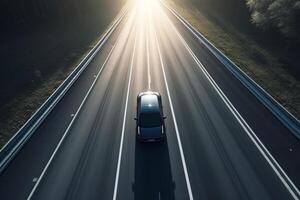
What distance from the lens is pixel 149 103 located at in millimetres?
22766

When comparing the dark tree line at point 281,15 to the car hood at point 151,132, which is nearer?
the car hood at point 151,132

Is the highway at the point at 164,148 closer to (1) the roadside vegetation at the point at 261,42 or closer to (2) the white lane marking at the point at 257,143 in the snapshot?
(2) the white lane marking at the point at 257,143

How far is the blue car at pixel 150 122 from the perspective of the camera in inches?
831

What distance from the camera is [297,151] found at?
812 inches

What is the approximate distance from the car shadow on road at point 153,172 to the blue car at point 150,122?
0.69m

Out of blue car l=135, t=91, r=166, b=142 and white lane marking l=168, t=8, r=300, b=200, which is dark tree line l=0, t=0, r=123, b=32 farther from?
blue car l=135, t=91, r=166, b=142

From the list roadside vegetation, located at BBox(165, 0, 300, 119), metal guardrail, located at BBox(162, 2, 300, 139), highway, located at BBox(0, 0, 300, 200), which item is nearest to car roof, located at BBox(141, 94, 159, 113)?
highway, located at BBox(0, 0, 300, 200)

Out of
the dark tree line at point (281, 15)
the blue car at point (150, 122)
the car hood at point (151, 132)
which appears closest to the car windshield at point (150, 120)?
the blue car at point (150, 122)

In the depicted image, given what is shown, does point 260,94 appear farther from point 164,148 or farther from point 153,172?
point 153,172

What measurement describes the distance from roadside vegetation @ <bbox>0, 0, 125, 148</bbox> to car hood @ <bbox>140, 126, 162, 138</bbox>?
32.2 feet

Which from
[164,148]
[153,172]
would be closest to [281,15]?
[164,148]

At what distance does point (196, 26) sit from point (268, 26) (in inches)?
431

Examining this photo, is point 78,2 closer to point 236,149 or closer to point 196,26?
point 196,26

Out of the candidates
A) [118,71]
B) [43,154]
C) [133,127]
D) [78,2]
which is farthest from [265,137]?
[78,2]
